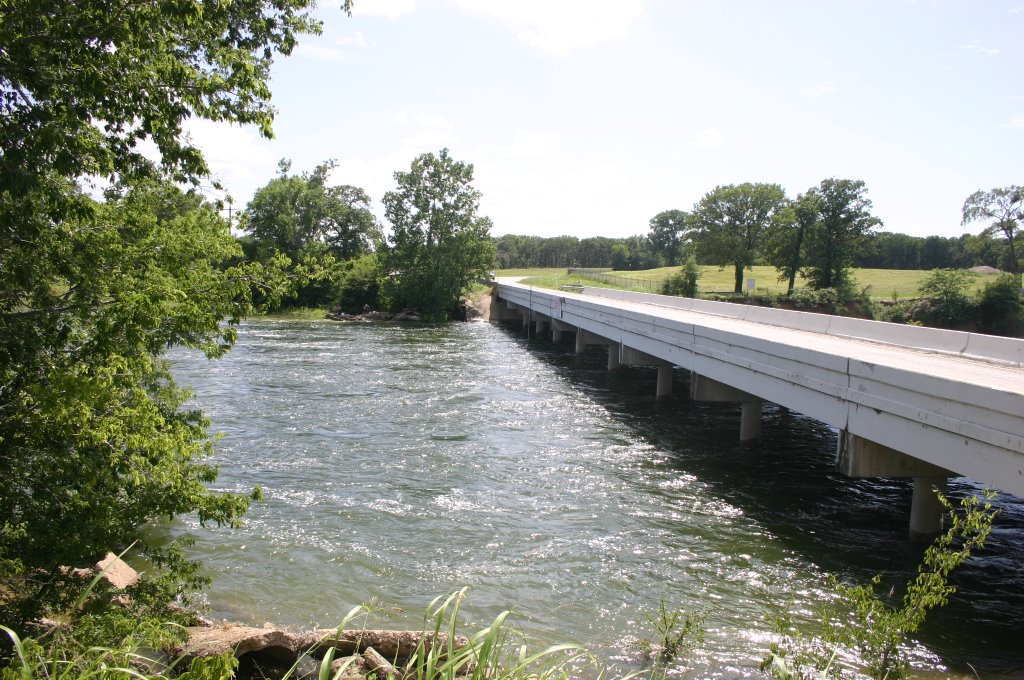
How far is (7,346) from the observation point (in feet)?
18.1

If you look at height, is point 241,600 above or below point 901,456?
below

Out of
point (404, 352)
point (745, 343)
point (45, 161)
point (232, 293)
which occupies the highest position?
point (45, 161)

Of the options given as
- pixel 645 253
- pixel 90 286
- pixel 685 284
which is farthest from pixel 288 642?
pixel 645 253

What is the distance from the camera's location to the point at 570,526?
11258 mm

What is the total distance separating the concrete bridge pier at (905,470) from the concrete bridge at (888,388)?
14 mm

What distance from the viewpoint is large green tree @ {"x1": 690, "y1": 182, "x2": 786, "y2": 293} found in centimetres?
7175

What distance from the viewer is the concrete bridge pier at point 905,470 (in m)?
Result: 10.3

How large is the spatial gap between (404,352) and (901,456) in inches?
1059

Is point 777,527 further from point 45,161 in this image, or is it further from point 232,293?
point 45,161

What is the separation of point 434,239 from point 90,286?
55.2m

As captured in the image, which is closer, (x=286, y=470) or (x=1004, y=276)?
(x=286, y=470)

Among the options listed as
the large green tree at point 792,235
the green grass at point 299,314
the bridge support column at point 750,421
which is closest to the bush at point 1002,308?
the large green tree at point 792,235

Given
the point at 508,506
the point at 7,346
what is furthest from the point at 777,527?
the point at 7,346

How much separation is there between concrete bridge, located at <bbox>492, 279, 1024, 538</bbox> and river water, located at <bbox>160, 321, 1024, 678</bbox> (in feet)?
4.29
